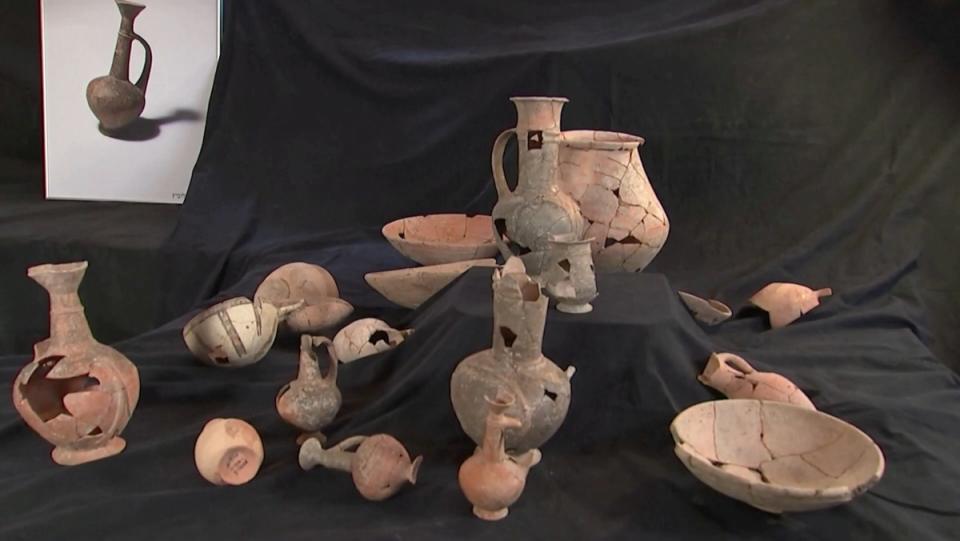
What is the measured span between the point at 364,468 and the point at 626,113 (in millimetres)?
1793

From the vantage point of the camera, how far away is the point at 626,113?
286cm

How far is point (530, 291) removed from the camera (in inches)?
59.6

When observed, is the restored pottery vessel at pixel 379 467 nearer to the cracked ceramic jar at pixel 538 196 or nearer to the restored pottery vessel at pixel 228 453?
the restored pottery vessel at pixel 228 453

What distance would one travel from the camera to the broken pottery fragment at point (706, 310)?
7.34 feet

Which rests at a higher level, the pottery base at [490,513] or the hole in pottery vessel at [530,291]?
the hole in pottery vessel at [530,291]

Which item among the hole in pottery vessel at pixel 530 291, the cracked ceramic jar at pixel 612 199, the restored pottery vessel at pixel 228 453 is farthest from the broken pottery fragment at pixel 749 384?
the restored pottery vessel at pixel 228 453

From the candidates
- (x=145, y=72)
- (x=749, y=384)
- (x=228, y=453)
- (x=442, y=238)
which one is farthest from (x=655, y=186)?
(x=145, y=72)

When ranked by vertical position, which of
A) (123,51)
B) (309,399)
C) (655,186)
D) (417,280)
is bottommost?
(309,399)

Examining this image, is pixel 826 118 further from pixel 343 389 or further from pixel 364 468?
pixel 364 468

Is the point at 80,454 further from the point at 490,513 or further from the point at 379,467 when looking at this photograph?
the point at 490,513

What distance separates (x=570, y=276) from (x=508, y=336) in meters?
0.29

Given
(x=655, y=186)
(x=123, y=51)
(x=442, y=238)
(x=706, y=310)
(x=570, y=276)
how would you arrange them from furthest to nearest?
(x=123, y=51) < (x=655, y=186) < (x=442, y=238) < (x=706, y=310) < (x=570, y=276)

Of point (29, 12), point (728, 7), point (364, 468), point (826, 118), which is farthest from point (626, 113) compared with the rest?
→ point (29, 12)

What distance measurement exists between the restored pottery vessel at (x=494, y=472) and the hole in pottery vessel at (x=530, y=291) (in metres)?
0.19
